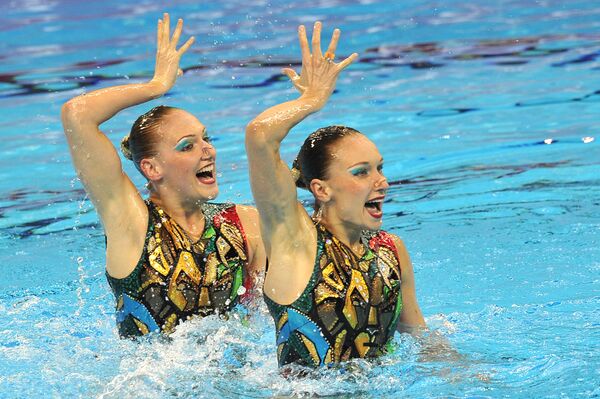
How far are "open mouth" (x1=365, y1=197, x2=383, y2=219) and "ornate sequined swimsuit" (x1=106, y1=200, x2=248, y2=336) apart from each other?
31.0 inches

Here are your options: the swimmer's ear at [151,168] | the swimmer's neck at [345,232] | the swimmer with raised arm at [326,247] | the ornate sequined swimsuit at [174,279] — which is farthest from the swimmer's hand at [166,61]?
the swimmer's neck at [345,232]

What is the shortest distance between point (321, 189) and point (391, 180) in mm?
3893

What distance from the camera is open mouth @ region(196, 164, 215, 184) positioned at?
4198 millimetres

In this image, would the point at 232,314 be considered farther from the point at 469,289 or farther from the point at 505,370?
the point at 469,289

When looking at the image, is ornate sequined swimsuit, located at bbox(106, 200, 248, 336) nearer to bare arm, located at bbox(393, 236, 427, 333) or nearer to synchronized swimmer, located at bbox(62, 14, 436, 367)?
synchronized swimmer, located at bbox(62, 14, 436, 367)

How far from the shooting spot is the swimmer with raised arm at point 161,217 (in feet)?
13.1

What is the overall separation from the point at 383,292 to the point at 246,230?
2.86 feet

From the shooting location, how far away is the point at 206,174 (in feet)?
14.0

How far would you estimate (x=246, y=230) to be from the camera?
4383 millimetres

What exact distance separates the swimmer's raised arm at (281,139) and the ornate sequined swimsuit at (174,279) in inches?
26.6

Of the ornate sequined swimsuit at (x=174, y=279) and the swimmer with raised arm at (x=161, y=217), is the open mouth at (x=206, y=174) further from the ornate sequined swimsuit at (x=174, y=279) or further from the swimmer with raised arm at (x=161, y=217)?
the ornate sequined swimsuit at (x=174, y=279)

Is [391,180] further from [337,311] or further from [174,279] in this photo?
[337,311]

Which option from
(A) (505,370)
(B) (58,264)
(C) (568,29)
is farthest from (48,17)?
(A) (505,370)

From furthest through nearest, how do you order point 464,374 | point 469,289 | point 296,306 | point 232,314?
point 469,289, point 232,314, point 464,374, point 296,306
